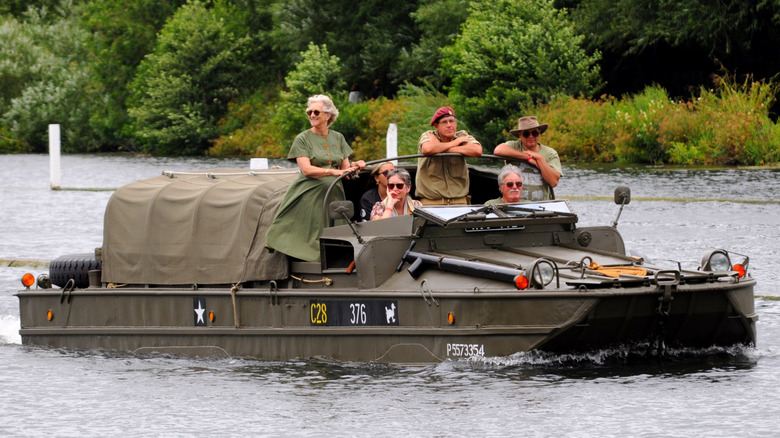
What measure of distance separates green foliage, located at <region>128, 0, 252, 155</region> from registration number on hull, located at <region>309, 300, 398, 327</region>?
49.8 metres

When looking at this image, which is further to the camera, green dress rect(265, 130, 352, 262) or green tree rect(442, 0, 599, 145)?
green tree rect(442, 0, 599, 145)

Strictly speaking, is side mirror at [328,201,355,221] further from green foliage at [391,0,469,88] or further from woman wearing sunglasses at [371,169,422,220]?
green foliage at [391,0,469,88]

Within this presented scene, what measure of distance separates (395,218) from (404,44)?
46080mm

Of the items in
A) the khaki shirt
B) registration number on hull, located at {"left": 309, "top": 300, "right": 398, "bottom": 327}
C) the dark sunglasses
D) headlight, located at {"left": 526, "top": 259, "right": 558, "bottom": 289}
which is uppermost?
the dark sunglasses

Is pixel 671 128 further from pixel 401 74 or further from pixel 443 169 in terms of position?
pixel 443 169

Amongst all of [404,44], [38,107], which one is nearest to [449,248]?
[404,44]

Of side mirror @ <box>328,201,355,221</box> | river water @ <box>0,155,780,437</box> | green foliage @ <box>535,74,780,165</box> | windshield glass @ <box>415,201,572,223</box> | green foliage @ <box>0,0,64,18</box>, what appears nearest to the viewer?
river water @ <box>0,155,780,437</box>

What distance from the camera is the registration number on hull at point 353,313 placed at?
11828 mm

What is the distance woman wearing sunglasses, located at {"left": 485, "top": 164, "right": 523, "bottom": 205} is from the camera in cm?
1262

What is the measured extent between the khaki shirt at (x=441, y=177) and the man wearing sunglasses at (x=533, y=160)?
486 mm

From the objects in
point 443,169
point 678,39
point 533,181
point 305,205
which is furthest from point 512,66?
point 305,205

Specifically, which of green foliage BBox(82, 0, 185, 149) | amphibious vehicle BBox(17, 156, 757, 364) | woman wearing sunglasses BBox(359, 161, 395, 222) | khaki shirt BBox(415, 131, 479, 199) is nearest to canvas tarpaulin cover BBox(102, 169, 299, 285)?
amphibious vehicle BBox(17, 156, 757, 364)

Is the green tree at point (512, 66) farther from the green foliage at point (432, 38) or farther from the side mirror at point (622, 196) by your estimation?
the side mirror at point (622, 196)

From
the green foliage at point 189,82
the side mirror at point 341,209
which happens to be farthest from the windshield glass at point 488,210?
the green foliage at point 189,82
